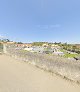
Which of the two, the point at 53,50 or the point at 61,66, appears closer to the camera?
the point at 61,66

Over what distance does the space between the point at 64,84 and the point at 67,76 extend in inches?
33.2

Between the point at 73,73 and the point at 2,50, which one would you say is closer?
the point at 73,73

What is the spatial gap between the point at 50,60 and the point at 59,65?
151 cm

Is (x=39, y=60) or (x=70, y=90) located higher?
(x=39, y=60)

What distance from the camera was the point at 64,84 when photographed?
891 centimetres

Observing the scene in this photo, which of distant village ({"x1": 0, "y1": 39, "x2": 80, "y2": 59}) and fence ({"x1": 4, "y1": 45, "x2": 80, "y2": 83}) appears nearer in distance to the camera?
fence ({"x1": 4, "y1": 45, "x2": 80, "y2": 83})

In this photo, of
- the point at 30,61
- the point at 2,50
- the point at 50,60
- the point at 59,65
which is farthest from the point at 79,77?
the point at 2,50

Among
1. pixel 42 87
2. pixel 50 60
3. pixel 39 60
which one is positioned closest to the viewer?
pixel 42 87

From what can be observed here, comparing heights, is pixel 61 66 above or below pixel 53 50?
above

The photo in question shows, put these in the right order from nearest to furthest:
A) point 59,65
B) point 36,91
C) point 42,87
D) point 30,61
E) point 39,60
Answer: point 36,91, point 42,87, point 59,65, point 39,60, point 30,61

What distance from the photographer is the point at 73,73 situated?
8.89m

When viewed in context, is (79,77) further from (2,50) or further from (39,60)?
(2,50)

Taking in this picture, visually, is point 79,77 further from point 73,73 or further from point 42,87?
point 42,87

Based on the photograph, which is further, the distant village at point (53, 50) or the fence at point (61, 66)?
A: the distant village at point (53, 50)
